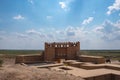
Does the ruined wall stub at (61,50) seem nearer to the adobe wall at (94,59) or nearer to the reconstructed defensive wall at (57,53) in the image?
the reconstructed defensive wall at (57,53)

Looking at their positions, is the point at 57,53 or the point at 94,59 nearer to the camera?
the point at 94,59

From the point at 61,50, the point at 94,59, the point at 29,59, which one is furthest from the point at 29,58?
the point at 94,59

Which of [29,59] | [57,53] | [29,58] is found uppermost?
[57,53]

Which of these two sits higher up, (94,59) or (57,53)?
(57,53)

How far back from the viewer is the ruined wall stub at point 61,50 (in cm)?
2080

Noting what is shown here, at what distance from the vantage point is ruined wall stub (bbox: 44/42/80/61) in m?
20.8

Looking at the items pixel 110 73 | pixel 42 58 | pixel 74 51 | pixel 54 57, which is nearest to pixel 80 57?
pixel 74 51

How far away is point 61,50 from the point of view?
21.2 meters

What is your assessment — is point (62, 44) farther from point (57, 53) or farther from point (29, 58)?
point (29, 58)

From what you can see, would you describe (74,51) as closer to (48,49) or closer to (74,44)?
(74,44)

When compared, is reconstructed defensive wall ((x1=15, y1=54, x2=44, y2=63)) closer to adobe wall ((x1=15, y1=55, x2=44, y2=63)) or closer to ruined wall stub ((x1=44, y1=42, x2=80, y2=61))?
adobe wall ((x1=15, y1=55, x2=44, y2=63))

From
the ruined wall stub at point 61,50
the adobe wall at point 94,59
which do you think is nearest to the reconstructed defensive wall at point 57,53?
the ruined wall stub at point 61,50

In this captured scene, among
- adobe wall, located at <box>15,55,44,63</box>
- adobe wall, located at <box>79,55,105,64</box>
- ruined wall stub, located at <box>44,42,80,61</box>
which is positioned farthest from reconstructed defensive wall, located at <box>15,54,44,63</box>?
adobe wall, located at <box>79,55,105,64</box>

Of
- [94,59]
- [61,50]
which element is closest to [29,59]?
[61,50]
